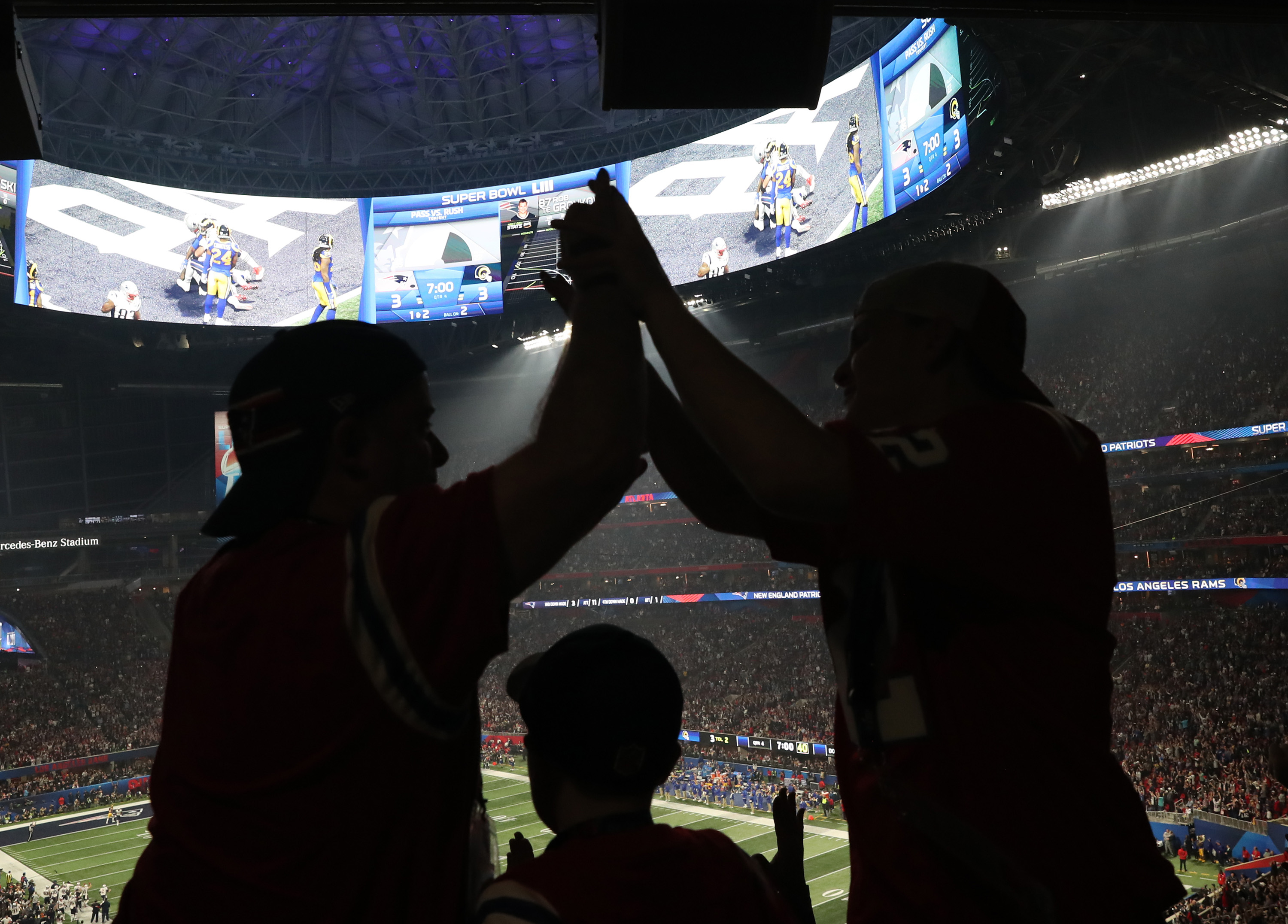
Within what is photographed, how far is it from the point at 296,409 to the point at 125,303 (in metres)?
40.1

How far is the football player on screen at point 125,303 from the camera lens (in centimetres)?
3556

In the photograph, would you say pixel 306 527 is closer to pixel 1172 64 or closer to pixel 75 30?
pixel 1172 64

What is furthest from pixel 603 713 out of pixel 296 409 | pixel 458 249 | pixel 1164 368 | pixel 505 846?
pixel 458 249

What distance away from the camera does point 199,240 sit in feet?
121

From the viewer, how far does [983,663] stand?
5.10ft

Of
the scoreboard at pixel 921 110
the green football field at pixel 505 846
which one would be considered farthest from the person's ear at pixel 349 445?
the scoreboard at pixel 921 110

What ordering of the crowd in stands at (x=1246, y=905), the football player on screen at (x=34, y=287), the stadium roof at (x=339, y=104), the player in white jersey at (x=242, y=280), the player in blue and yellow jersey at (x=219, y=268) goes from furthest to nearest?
the player in white jersey at (x=242, y=280) → the player in blue and yellow jersey at (x=219, y=268) → the stadium roof at (x=339, y=104) → the football player on screen at (x=34, y=287) → the crowd in stands at (x=1246, y=905)

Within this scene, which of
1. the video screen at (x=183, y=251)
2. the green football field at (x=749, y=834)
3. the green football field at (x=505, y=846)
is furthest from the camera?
the video screen at (x=183, y=251)

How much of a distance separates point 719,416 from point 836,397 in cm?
3709

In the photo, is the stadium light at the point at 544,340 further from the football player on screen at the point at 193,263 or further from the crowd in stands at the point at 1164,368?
the crowd in stands at the point at 1164,368

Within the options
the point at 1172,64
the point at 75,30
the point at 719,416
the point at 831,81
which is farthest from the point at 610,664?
the point at 75,30

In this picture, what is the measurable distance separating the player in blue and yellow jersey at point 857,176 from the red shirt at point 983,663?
29599 millimetres

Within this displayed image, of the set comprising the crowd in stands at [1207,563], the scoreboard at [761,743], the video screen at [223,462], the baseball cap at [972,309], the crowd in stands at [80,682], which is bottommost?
the scoreboard at [761,743]

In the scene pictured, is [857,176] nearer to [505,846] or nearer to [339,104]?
[505,846]
